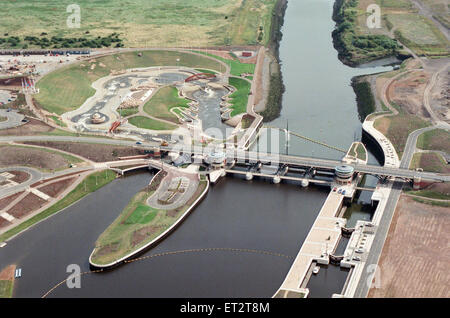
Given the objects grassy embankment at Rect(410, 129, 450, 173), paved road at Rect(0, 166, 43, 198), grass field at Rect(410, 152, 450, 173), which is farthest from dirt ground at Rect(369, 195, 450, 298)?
paved road at Rect(0, 166, 43, 198)

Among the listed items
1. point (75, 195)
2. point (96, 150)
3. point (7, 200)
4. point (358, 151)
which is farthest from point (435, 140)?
point (7, 200)

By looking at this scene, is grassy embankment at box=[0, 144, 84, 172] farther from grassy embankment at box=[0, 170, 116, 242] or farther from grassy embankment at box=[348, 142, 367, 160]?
grassy embankment at box=[348, 142, 367, 160]

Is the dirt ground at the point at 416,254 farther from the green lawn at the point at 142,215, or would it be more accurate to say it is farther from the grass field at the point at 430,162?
the green lawn at the point at 142,215

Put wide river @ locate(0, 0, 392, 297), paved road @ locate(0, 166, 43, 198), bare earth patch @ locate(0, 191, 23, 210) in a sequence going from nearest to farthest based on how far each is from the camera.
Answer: wide river @ locate(0, 0, 392, 297)
bare earth patch @ locate(0, 191, 23, 210)
paved road @ locate(0, 166, 43, 198)

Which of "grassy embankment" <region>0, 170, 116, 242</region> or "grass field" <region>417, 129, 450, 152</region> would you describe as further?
"grass field" <region>417, 129, 450, 152</region>

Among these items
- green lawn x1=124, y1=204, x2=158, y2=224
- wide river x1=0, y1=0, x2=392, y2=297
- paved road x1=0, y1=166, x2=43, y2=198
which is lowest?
wide river x1=0, y1=0, x2=392, y2=297

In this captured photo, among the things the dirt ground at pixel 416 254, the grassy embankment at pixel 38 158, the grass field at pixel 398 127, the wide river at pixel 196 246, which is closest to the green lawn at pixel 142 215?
the wide river at pixel 196 246

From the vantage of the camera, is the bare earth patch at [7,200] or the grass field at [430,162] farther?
the grass field at [430,162]
